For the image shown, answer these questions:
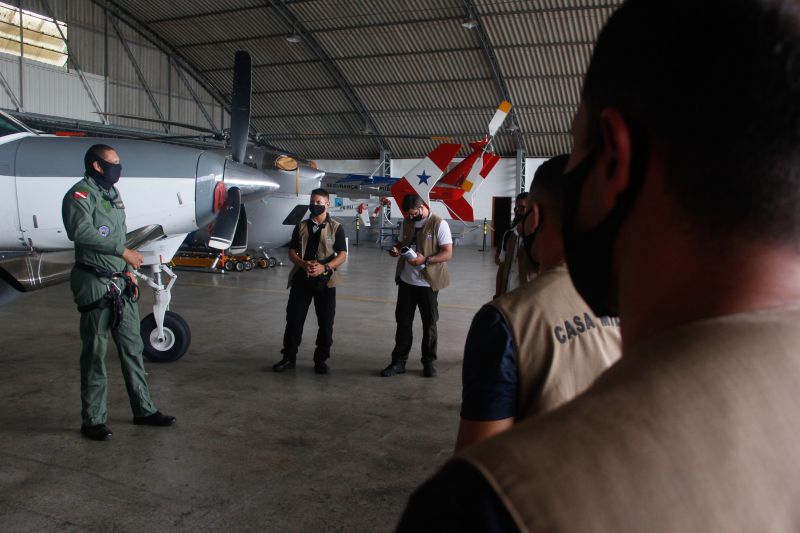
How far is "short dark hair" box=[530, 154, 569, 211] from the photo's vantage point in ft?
6.14

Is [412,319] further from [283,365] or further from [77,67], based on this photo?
[77,67]

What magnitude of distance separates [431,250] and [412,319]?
2.22ft

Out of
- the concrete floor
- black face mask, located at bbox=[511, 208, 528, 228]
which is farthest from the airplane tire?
black face mask, located at bbox=[511, 208, 528, 228]

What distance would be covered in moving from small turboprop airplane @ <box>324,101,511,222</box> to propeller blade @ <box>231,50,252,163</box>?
3463 millimetres

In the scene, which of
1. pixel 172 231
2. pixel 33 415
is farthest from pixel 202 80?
pixel 33 415

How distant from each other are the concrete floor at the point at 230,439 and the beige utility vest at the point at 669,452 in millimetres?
2734

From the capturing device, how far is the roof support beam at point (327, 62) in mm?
21450

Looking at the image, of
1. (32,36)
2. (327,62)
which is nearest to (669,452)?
(327,62)

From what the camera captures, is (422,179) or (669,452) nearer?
(669,452)

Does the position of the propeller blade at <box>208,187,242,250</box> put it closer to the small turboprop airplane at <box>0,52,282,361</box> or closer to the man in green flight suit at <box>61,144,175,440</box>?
the small turboprop airplane at <box>0,52,282,361</box>

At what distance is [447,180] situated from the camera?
1777 centimetres

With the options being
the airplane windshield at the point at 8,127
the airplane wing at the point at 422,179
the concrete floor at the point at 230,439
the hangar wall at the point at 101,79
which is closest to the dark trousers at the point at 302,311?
the concrete floor at the point at 230,439

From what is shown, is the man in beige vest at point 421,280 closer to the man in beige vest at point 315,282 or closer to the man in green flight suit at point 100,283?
the man in beige vest at point 315,282

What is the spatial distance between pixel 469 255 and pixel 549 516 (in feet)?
A: 70.5
